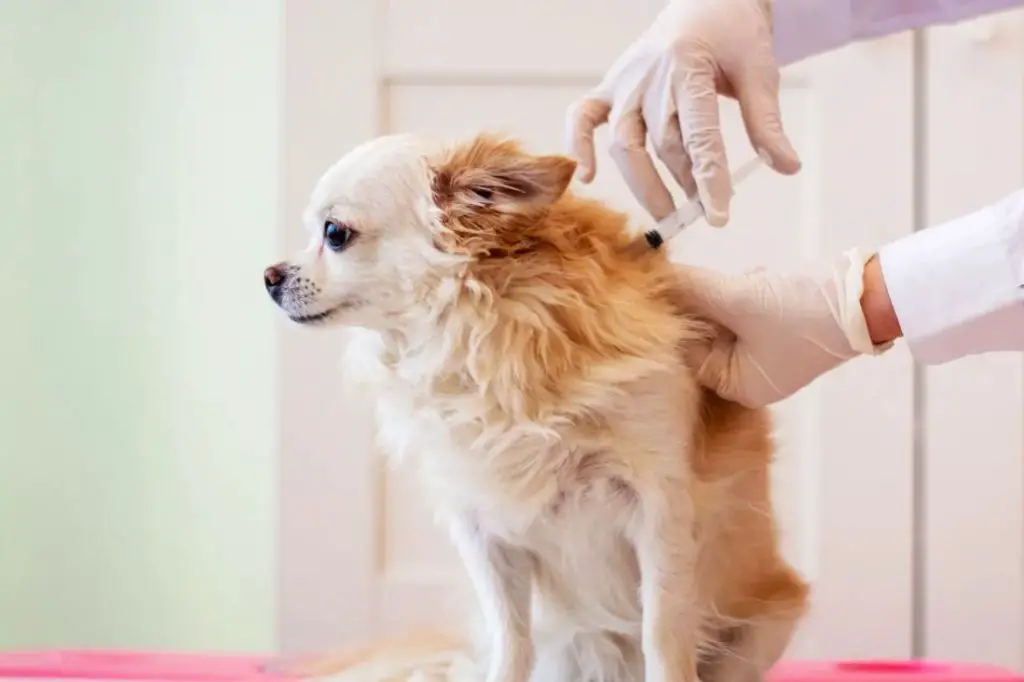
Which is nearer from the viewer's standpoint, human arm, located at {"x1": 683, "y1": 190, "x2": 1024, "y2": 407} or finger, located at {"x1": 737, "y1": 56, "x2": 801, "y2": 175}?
human arm, located at {"x1": 683, "y1": 190, "x2": 1024, "y2": 407}

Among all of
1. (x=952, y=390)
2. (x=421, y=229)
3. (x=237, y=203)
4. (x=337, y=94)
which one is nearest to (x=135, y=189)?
(x=237, y=203)

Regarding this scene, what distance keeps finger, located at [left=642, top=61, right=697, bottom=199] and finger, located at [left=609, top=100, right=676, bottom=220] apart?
1 cm

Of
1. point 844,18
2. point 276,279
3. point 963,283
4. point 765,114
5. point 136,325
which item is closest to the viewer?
point 963,283

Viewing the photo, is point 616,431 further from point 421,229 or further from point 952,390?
point 952,390

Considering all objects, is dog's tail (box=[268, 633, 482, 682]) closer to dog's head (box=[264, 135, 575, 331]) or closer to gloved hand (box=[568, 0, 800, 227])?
dog's head (box=[264, 135, 575, 331])

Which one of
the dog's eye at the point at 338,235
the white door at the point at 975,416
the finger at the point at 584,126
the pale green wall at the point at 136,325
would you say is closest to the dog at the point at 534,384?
the dog's eye at the point at 338,235

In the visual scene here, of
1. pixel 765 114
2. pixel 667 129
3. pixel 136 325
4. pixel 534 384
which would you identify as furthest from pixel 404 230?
pixel 136 325

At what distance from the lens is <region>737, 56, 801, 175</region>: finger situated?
3.41 ft

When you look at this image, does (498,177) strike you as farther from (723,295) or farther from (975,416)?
(975,416)

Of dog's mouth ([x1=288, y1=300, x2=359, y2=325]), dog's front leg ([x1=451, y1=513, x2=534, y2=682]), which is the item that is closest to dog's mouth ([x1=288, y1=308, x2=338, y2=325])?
dog's mouth ([x1=288, y1=300, x2=359, y2=325])

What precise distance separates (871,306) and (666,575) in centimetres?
29

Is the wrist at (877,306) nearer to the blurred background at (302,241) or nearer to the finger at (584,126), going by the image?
the finger at (584,126)

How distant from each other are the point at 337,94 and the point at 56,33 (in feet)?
1.73

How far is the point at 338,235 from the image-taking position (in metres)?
0.93
